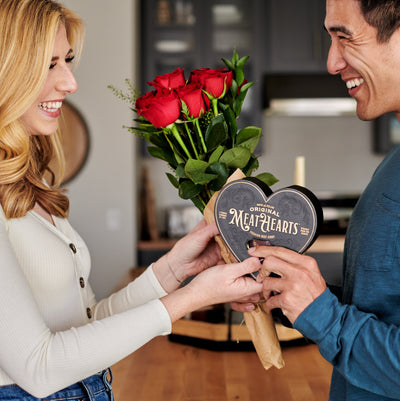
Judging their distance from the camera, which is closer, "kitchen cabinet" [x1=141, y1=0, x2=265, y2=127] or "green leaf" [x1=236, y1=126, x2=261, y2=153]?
"green leaf" [x1=236, y1=126, x2=261, y2=153]

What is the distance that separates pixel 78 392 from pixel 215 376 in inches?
23.8

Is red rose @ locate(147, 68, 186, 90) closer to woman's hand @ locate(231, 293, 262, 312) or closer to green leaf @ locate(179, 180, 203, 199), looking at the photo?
green leaf @ locate(179, 180, 203, 199)

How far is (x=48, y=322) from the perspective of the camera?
3.63ft

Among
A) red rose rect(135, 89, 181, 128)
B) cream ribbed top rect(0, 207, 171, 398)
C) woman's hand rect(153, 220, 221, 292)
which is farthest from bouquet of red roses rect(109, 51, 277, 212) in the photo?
cream ribbed top rect(0, 207, 171, 398)

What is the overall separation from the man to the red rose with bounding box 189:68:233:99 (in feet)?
0.74

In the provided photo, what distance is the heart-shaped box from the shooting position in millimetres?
964

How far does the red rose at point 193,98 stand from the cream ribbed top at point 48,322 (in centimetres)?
40

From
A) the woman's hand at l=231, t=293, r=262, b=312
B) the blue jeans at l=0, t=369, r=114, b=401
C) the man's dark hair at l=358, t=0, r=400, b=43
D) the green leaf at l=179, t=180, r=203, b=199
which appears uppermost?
the man's dark hair at l=358, t=0, r=400, b=43

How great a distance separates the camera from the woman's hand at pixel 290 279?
35.4 inches

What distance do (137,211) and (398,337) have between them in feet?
10.4

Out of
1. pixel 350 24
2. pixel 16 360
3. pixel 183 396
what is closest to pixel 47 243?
pixel 16 360

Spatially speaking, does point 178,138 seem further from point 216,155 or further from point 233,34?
point 233,34

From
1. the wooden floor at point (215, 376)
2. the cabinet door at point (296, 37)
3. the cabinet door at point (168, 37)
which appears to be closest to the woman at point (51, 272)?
the wooden floor at point (215, 376)

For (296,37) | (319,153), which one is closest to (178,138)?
(296,37)
